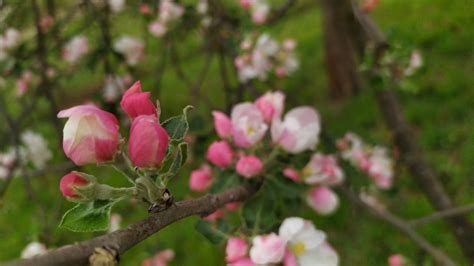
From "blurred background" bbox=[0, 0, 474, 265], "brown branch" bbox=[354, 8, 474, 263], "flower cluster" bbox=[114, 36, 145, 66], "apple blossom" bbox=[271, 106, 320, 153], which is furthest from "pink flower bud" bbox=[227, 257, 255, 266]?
"flower cluster" bbox=[114, 36, 145, 66]

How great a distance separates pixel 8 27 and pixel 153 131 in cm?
224

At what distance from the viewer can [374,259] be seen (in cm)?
308

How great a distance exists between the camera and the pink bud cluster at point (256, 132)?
1263 mm

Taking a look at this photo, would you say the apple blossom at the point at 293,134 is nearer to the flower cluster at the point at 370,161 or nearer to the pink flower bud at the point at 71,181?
the pink flower bud at the point at 71,181

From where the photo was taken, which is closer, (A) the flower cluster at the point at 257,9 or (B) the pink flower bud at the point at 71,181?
(B) the pink flower bud at the point at 71,181

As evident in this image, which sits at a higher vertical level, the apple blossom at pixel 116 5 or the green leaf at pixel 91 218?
the green leaf at pixel 91 218

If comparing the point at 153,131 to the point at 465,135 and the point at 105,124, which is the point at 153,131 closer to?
the point at 105,124

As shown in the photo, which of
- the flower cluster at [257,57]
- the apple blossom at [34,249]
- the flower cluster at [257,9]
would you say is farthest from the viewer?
the flower cluster at [257,9]

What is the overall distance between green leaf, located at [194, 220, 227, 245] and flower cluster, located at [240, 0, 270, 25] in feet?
4.59

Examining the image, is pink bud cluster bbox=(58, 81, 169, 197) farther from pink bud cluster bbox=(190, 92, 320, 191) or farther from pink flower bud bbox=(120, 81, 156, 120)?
pink bud cluster bbox=(190, 92, 320, 191)

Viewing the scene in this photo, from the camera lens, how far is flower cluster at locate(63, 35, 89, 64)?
3211 millimetres

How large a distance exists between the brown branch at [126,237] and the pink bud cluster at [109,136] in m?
0.07

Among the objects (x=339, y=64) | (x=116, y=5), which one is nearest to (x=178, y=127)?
(x=116, y=5)

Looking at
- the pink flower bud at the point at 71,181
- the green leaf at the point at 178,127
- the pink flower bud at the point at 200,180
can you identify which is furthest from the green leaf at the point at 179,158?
the pink flower bud at the point at 200,180
